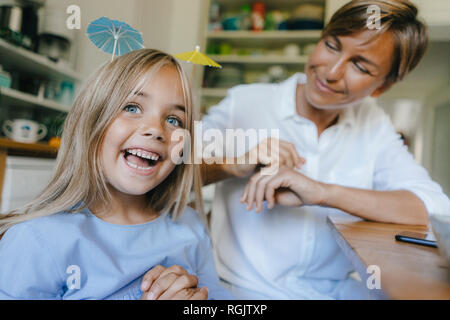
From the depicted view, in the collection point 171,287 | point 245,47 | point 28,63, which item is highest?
point 245,47

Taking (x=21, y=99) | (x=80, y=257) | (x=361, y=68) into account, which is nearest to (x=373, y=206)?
(x=361, y=68)

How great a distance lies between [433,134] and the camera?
718mm

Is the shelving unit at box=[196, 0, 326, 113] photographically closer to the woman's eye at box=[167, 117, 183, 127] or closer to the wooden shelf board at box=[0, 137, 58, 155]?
the woman's eye at box=[167, 117, 183, 127]

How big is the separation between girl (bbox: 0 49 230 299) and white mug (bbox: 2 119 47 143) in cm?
55

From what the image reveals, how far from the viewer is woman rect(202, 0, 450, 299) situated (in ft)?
1.91

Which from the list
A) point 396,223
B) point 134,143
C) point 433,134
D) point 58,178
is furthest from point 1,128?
point 433,134

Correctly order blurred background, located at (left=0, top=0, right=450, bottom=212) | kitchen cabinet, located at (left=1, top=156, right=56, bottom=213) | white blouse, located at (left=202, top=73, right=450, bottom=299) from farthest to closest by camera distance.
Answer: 1. kitchen cabinet, located at (left=1, top=156, right=56, bottom=213)
2. white blouse, located at (left=202, top=73, right=450, bottom=299)
3. blurred background, located at (left=0, top=0, right=450, bottom=212)

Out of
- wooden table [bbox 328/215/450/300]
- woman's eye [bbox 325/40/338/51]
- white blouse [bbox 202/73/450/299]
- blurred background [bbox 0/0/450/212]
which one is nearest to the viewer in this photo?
wooden table [bbox 328/215/450/300]

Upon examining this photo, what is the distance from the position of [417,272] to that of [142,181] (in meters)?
0.37

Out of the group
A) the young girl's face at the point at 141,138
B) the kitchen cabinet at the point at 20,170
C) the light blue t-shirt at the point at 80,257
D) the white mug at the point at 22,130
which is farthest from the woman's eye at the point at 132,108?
the white mug at the point at 22,130

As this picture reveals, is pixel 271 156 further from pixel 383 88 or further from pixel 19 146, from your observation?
pixel 19 146

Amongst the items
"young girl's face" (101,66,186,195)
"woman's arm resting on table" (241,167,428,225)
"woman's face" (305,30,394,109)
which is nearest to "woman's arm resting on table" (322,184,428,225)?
"woman's arm resting on table" (241,167,428,225)

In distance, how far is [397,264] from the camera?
1.00 feet

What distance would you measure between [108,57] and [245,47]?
0.71 metres
